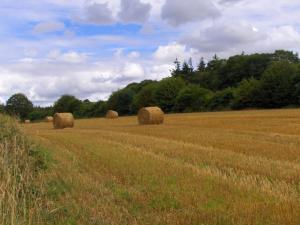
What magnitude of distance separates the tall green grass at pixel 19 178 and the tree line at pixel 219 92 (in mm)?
43075

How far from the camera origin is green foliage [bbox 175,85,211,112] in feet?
253

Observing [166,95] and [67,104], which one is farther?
[67,104]

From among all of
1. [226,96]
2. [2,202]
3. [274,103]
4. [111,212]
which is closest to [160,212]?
[111,212]

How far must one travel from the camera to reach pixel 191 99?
7881 centimetres

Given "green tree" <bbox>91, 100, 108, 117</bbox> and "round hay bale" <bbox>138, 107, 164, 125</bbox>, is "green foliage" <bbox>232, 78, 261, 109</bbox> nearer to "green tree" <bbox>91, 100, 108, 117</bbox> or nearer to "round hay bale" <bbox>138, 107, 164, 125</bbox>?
"round hay bale" <bbox>138, 107, 164, 125</bbox>

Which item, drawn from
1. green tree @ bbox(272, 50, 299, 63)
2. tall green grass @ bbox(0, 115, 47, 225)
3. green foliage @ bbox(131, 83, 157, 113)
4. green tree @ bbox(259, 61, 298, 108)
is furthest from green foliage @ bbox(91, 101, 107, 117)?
tall green grass @ bbox(0, 115, 47, 225)

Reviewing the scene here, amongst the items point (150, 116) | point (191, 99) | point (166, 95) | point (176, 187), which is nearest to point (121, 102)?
Answer: point (166, 95)

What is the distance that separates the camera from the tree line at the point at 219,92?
64625mm

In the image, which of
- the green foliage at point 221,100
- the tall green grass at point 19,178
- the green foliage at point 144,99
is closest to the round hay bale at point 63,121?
the tall green grass at point 19,178

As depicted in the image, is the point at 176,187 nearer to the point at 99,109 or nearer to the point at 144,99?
the point at 144,99

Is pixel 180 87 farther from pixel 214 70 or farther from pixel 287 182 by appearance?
pixel 287 182

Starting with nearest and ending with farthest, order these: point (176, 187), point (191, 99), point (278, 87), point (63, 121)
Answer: point (176, 187)
point (63, 121)
point (278, 87)
point (191, 99)

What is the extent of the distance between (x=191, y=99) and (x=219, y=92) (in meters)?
5.83

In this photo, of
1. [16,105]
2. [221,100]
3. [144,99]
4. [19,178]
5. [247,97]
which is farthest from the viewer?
[144,99]
